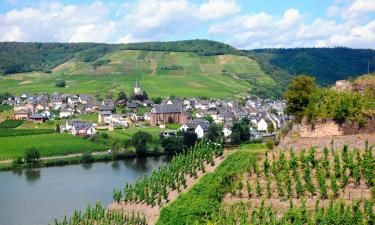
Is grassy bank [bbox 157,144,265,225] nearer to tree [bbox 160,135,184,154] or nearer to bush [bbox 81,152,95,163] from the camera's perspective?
bush [bbox 81,152,95,163]

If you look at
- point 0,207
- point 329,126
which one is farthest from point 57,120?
point 329,126

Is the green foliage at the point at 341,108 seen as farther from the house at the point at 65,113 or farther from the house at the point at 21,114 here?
the house at the point at 65,113

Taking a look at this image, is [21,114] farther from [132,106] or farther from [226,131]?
[226,131]

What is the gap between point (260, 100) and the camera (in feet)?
400

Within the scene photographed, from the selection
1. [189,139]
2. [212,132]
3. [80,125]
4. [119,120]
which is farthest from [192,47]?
[189,139]

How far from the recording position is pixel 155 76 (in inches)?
5595

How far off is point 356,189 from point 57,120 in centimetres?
8035

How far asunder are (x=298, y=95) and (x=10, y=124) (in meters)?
66.4

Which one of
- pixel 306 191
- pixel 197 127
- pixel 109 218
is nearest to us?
pixel 306 191

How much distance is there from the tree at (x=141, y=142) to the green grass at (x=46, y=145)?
5019 mm

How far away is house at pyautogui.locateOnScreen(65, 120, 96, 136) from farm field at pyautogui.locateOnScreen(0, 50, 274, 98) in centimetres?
3766

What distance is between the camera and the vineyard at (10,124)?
280 feet

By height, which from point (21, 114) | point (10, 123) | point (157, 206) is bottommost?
point (157, 206)

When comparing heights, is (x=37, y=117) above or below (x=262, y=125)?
above
